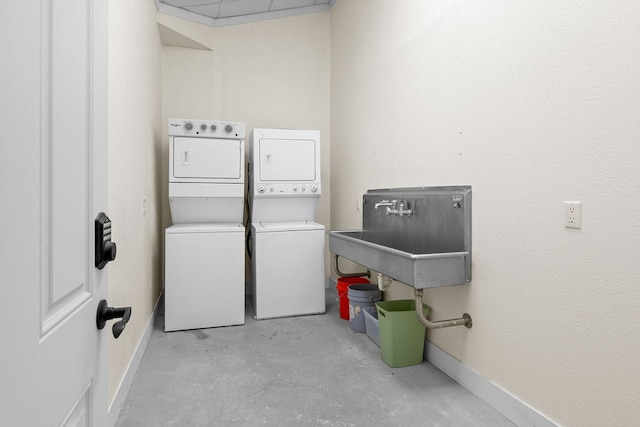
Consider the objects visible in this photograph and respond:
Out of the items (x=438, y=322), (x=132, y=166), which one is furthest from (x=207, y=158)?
(x=438, y=322)

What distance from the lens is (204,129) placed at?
3131 mm

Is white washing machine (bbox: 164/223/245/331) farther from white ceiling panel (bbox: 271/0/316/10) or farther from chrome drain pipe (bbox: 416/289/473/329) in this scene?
white ceiling panel (bbox: 271/0/316/10)

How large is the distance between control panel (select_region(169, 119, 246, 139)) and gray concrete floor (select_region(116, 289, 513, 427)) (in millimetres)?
1672

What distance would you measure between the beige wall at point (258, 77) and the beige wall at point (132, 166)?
0.45 m

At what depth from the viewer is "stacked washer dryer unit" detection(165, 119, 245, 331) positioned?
2.93 m

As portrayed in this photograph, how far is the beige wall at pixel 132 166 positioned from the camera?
173 cm

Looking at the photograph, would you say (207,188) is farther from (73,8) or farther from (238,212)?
(73,8)

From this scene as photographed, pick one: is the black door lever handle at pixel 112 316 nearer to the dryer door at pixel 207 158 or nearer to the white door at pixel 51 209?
the white door at pixel 51 209

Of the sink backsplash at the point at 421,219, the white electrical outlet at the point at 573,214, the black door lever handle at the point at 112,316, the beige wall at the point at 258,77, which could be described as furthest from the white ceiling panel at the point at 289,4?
the black door lever handle at the point at 112,316

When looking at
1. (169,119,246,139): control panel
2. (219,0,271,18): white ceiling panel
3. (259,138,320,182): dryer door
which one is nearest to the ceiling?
(219,0,271,18): white ceiling panel

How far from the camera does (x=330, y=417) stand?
1.76m

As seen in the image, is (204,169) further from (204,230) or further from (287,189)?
(287,189)

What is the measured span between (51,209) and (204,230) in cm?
251

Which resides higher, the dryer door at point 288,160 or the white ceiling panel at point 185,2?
the white ceiling panel at point 185,2
